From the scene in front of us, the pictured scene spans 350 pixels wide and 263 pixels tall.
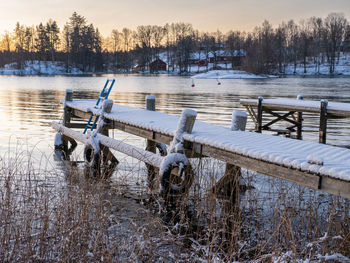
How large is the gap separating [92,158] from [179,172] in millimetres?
3325

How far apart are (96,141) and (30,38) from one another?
445 feet

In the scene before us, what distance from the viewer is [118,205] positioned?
685cm

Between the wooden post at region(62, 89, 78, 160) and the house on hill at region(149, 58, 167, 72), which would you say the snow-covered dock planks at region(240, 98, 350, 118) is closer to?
the wooden post at region(62, 89, 78, 160)

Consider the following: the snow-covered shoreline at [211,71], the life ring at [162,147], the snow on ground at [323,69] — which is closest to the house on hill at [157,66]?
the snow-covered shoreline at [211,71]

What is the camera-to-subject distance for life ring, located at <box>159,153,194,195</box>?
6594 mm

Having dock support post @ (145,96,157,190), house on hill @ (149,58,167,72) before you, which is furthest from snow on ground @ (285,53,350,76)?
dock support post @ (145,96,157,190)

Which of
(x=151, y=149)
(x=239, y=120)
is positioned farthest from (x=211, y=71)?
(x=239, y=120)

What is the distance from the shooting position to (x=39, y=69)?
107812mm

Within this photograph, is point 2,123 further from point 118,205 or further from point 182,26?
point 182,26

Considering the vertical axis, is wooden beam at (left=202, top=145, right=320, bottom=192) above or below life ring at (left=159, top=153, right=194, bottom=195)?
above

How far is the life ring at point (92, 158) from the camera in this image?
912 centimetres

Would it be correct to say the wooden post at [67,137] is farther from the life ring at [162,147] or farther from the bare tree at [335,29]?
the bare tree at [335,29]

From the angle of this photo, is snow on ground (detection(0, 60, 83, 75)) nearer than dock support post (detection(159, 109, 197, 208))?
No

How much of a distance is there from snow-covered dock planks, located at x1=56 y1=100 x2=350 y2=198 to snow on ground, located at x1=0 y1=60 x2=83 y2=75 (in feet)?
338
